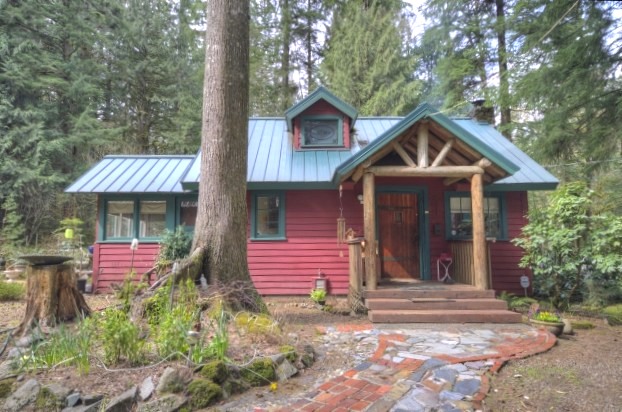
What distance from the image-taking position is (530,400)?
2.92 m

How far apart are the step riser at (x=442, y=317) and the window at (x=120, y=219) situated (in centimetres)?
604

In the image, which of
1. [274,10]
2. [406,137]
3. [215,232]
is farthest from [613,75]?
[274,10]

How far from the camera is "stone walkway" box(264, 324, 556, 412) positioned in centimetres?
277

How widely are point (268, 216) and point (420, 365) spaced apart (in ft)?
17.3

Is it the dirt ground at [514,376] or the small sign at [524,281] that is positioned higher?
the small sign at [524,281]

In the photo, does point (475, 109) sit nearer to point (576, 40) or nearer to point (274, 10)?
point (576, 40)

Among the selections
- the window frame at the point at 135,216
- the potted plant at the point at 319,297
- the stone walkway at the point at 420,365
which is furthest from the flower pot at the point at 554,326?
the window frame at the point at 135,216

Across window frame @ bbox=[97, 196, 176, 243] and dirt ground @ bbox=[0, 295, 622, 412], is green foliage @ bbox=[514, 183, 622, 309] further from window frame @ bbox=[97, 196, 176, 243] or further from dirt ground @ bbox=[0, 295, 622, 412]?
window frame @ bbox=[97, 196, 176, 243]

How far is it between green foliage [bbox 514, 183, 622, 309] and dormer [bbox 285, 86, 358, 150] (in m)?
4.53

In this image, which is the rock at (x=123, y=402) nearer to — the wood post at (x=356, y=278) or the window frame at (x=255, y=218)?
the wood post at (x=356, y=278)

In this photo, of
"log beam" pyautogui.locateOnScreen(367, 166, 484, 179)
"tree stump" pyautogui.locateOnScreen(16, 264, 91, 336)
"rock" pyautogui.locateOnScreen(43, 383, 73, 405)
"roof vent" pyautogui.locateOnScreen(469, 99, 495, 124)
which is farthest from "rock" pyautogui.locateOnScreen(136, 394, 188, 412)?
"roof vent" pyautogui.locateOnScreen(469, 99, 495, 124)

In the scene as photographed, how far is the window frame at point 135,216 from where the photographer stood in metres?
8.32

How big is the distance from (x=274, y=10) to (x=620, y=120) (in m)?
14.5

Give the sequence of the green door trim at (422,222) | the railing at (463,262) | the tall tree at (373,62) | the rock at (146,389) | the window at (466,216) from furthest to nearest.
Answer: the tall tree at (373,62), the window at (466,216), the green door trim at (422,222), the railing at (463,262), the rock at (146,389)
